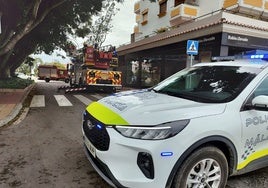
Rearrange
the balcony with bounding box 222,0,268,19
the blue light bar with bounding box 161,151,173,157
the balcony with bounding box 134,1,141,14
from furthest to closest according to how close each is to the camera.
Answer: the balcony with bounding box 134,1,141,14 → the balcony with bounding box 222,0,268,19 → the blue light bar with bounding box 161,151,173,157

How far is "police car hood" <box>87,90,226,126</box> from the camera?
282 cm

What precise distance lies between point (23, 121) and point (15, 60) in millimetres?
18188

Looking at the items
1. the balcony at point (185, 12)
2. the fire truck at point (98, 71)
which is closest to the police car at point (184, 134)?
the fire truck at point (98, 71)

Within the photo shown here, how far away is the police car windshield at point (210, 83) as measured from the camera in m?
3.38

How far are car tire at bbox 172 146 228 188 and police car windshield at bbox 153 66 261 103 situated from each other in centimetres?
67

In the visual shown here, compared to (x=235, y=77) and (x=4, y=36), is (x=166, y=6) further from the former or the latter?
(x=235, y=77)

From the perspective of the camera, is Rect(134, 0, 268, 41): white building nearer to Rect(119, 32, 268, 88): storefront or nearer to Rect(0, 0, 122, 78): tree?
Rect(119, 32, 268, 88): storefront

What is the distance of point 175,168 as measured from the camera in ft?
8.93

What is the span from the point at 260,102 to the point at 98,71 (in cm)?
1400

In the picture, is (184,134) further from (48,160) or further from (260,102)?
(48,160)

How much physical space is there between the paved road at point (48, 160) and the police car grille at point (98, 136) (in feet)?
2.19

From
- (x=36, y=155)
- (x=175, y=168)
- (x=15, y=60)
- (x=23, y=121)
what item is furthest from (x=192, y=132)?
(x=15, y=60)

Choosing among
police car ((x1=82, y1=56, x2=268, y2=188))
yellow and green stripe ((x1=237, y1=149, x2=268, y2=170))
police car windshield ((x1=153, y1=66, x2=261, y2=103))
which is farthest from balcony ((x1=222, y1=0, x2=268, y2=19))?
yellow and green stripe ((x1=237, y1=149, x2=268, y2=170))

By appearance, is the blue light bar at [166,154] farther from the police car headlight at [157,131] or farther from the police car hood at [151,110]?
the police car hood at [151,110]
